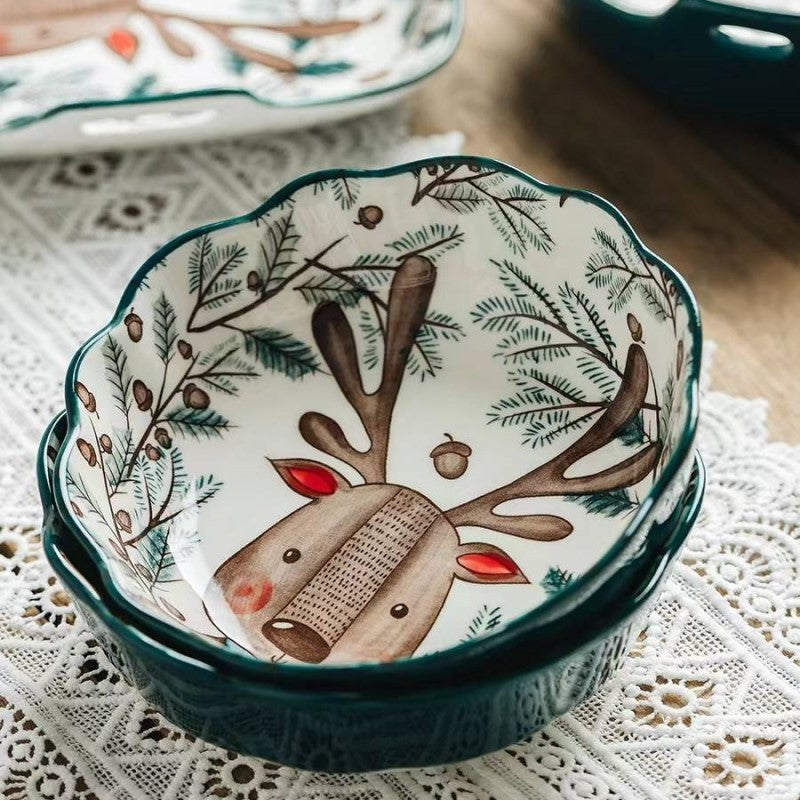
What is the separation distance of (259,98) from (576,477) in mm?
340

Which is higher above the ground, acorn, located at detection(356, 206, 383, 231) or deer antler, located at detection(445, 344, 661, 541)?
acorn, located at detection(356, 206, 383, 231)

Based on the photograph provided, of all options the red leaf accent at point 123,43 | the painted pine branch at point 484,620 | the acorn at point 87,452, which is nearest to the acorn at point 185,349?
the acorn at point 87,452

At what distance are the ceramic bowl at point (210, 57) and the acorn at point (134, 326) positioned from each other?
228mm

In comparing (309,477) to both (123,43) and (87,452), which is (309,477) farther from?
(123,43)

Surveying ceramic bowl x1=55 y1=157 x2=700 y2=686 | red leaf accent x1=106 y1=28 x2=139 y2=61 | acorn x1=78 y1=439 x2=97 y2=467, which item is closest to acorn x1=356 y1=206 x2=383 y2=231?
ceramic bowl x1=55 y1=157 x2=700 y2=686

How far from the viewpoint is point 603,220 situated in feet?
2.10

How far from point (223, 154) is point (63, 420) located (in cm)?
36

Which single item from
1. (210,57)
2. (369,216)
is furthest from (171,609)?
(210,57)

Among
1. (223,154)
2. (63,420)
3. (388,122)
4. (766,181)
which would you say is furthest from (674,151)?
(63,420)

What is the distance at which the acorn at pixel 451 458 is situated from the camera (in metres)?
0.65

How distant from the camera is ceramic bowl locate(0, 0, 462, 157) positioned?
84 cm

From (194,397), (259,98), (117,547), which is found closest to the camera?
(117,547)

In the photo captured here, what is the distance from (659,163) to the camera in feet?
2.89

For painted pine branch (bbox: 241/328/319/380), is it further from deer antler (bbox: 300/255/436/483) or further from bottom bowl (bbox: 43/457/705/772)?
bottom bowl (bbox: 43/457/705/772)
